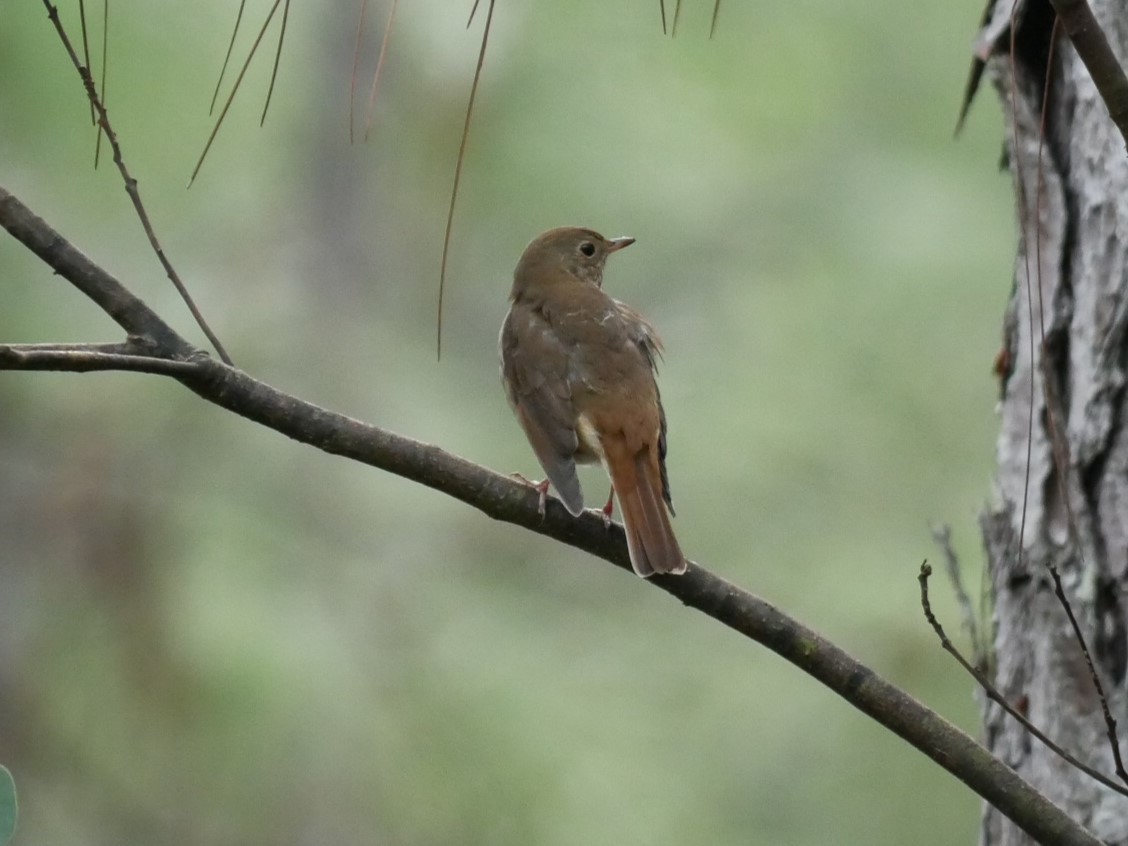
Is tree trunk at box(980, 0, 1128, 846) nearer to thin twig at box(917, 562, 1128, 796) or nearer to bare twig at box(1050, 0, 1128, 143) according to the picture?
thin twig at box(917, 562, 1128, 796)

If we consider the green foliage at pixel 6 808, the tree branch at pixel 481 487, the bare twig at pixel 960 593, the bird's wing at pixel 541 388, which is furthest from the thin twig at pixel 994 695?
the bird's wing at pixel 541 388

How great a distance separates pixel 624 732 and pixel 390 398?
2058mm

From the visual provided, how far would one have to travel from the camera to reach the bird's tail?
9.29 feet

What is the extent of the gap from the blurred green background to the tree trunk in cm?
292

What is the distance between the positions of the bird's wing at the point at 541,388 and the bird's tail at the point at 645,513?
127 mm

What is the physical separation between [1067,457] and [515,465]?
4212 mm

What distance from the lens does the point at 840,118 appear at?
8125 mm

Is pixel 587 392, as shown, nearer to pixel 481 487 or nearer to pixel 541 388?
pixel 541 388

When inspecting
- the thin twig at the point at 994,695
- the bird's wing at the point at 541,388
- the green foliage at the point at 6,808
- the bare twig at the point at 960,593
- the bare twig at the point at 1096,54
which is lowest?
the green foliage at the point at 6,808

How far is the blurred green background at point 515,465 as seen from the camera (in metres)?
6.64

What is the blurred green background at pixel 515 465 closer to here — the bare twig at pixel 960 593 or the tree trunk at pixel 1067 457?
the bare twig at pixel 960 593

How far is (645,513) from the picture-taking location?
3260 millimetres

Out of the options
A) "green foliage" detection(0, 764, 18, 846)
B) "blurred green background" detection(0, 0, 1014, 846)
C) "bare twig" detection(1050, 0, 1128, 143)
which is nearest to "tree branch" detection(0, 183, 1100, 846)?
"green foliage" detection(0, 764, 18, 846)

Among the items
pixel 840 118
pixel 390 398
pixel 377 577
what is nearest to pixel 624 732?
pixel 377 577
